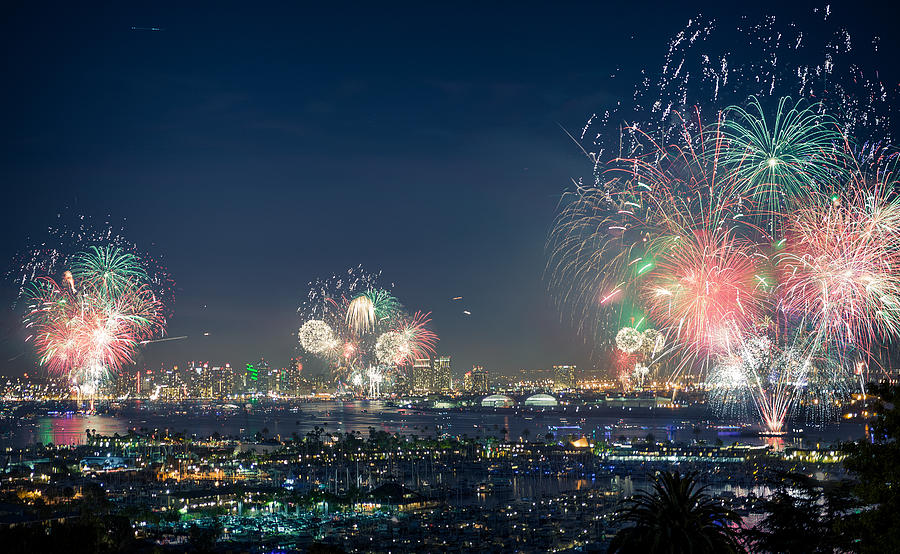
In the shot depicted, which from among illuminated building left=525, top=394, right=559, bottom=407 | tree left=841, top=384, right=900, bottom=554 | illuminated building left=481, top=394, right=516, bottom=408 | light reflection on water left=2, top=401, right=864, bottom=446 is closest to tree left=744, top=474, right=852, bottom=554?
tree left=841, top=384, right=900, bottom=554

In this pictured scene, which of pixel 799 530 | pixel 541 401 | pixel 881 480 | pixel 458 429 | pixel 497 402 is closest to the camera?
pixel 881 480

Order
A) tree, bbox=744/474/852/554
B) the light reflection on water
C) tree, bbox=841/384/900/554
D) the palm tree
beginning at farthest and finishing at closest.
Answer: the light reflection on water
tree, bbox=744/474/852/554
the palm tree
tree, bbox=841/384/900/554

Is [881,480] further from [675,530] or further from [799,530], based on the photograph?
[799,530]

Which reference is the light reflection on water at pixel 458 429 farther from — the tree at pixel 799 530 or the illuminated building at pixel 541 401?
the tree at pixel 799 530

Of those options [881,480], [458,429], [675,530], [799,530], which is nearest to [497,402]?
[458,429]

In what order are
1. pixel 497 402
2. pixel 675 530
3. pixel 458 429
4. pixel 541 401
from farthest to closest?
pixel 497 402
pixel 541 401
pixel 458 429
pixel 675 530

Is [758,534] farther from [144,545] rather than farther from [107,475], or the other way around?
[107,475]

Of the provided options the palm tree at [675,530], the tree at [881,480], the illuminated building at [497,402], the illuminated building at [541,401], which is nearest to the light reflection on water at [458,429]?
the illuminated building at [541,401]

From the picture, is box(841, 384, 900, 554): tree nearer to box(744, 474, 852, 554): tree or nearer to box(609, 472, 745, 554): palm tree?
box(609, 472, 745, 554): palm tree
